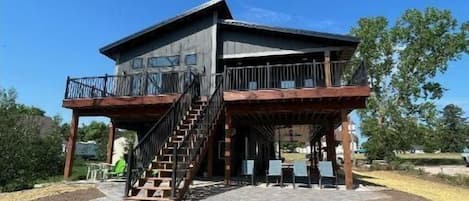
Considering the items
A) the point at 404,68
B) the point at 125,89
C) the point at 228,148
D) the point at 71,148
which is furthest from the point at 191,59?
the point at 404,68

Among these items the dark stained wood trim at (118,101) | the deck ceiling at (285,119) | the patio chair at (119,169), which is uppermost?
the dark stained wood trim at (118,101)

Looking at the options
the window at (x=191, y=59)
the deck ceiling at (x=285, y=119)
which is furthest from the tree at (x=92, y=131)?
the deck ceiling at (x=285, y=119)

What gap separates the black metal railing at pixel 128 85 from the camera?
13359 millimetres

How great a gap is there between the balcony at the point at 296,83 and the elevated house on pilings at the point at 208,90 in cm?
3

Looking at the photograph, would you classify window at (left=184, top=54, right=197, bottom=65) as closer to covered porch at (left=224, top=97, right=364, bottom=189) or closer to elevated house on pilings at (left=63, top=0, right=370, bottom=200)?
elevated house on pilings at (left=63, top=0, right=370, bottom=200)

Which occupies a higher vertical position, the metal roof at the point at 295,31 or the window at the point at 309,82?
the metal roof at the point at 295,31

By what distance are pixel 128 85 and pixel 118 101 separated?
6.05 ft

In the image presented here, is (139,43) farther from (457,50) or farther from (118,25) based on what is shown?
(457,50)

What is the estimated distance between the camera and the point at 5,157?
1513cm

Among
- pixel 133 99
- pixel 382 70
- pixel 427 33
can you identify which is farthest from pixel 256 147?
pixel 427 33

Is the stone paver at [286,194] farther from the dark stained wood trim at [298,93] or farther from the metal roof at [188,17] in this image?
the metal roof at [188,17]

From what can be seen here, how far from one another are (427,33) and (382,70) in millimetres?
4803

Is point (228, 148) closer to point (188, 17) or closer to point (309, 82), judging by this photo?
point (309, 82)

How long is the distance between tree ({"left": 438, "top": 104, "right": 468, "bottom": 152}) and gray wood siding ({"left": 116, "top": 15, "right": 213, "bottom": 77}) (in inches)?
1004
